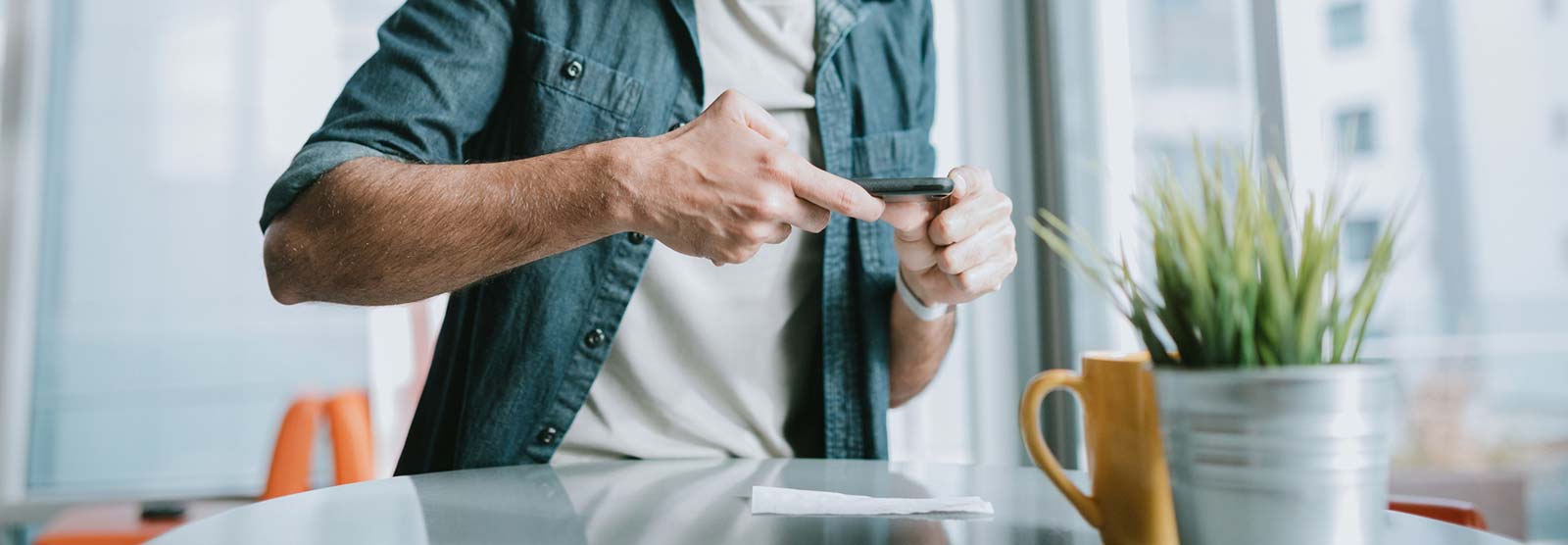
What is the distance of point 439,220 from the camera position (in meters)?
0.87

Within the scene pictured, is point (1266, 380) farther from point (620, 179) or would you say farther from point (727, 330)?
point (727, 330)

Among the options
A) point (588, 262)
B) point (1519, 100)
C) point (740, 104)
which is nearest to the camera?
point (740, 104)

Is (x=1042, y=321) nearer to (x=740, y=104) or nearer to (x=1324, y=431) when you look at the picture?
(x=740, y=104)

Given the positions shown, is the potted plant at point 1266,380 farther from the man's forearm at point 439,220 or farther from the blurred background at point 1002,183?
the man's forearm at point 439,220

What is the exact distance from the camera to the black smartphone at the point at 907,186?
0.74m

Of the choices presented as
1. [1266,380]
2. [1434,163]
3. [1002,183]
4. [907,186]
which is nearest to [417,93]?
[907,186]

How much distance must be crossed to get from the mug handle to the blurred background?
0.14m

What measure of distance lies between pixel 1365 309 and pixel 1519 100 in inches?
67.1

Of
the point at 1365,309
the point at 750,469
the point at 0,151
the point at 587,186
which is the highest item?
the point at 0,151

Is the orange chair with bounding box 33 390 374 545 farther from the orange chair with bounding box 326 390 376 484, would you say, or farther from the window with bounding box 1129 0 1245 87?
the window with bounding box 1129 0 1245 87

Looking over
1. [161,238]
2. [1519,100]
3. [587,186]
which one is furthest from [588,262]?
[161,238]

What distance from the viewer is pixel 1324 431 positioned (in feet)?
1.44

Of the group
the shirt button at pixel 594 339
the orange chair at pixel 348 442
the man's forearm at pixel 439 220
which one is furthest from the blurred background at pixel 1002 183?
the shirt button at pixel 594 339

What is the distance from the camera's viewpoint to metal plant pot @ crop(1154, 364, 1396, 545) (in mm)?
438
